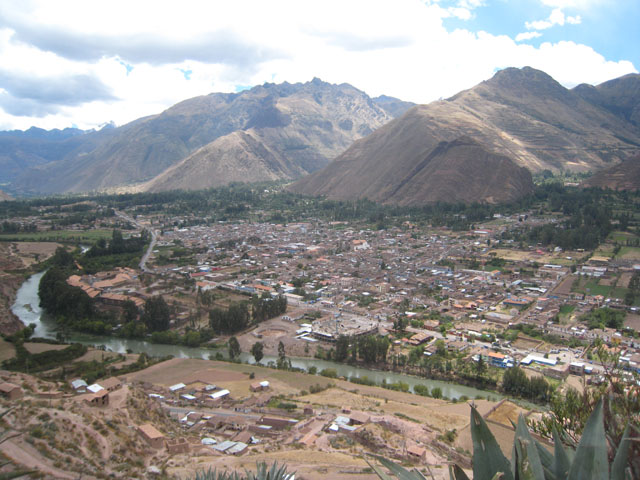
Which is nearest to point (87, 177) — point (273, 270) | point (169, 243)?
point (169, 243)

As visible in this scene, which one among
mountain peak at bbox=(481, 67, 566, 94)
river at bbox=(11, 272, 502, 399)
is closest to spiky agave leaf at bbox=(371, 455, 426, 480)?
river at bbox=(11, 272, 502, 399)

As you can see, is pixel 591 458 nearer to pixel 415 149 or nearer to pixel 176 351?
pixel 176 351

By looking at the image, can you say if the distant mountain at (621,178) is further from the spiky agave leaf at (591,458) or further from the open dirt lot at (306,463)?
the spiky agave leaf at (591,458)

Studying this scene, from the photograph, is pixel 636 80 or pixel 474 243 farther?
pixel 636 80

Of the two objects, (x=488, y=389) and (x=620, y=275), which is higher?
(x=620, y=275)

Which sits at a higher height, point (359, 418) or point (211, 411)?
point (359, 418)

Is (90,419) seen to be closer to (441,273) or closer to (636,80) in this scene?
(441,273)

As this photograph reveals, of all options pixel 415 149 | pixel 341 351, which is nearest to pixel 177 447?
pixel 341 351

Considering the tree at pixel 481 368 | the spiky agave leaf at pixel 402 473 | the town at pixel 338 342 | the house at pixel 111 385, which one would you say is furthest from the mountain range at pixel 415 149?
the spiky agave leaf at pixel 402 473
